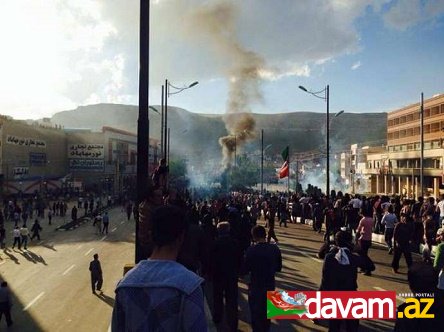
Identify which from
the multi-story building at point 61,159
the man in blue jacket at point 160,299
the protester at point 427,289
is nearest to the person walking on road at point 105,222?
the protester at point 427,289

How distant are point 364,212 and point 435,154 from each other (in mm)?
50000

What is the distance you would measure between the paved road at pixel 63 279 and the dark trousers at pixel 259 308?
5917 millimetres

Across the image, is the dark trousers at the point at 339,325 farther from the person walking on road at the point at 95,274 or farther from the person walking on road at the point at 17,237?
the person walking on road at the point at 17,237

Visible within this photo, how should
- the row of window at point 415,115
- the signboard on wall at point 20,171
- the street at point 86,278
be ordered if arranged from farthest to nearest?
the row of window at point 415,115 < the signboard on wall at point 20,171 < the street at point 86,278

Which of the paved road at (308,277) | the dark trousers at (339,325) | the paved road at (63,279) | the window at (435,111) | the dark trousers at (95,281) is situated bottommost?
the paved road at (63,279)

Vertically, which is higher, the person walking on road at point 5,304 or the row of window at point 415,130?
the row of window at point 415,130

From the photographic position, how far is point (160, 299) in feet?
6.71

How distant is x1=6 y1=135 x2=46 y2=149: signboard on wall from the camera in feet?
202

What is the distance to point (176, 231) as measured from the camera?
2297mm

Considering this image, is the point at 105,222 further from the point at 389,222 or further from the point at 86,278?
the point at 389,222

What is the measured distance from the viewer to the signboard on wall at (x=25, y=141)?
6163cm

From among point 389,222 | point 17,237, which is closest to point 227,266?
point 389,222

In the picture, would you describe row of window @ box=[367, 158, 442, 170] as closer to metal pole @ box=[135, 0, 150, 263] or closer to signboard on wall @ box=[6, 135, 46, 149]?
signboard on wall @ box=[6, 135, 46, 149]

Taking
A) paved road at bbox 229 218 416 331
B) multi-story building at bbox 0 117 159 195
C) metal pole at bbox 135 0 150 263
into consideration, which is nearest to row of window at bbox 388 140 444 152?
multi-story building at bbox 0 117 159 195
